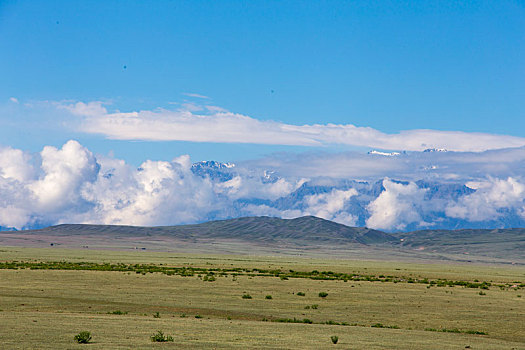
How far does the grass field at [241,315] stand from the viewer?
29.7 metres

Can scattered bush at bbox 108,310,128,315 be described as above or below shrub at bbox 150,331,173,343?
below

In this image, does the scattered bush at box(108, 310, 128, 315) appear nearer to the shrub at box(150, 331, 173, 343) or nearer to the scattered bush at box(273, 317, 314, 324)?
the scattered bush at box(273, 317, 314, 324)

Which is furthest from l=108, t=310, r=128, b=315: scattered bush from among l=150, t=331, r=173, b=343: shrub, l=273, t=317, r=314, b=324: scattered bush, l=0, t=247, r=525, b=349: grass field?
l=150, t=331, r=173, b=343: shrub

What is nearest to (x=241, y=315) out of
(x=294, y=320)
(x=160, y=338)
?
(x=294, y=320)

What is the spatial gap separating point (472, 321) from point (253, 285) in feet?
107

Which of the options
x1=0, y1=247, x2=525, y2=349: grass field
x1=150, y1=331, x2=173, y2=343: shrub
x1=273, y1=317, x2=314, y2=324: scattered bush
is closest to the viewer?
x1=150, y1=331, x2=173, y2=343: shrub

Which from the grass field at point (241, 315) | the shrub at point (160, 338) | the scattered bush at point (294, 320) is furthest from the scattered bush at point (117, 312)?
the shrub at point (160, 338)

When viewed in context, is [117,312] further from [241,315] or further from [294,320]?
[294,320]

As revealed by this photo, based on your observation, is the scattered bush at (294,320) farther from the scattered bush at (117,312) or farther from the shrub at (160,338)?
the shrub at (160,338)

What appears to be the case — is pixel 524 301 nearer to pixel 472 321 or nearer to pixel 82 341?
pixel 472 321

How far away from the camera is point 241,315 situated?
44969 millimetres

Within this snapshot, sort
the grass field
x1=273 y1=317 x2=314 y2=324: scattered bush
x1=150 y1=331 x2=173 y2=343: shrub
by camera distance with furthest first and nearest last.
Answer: x1=273 y1=317 x2=314 y2=324: scattered bush → the grass field → x1=150 y1=331 x2=173 y2=343: shrub

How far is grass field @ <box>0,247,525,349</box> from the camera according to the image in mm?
29672

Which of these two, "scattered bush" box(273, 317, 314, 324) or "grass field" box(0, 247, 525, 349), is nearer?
"grass field" box(0, 247, 525, 349)
